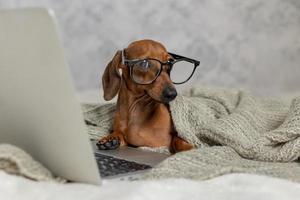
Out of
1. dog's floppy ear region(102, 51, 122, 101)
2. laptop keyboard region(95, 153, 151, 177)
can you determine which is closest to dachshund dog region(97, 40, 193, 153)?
dog's floppy ear region(102, 51, 122, 101)

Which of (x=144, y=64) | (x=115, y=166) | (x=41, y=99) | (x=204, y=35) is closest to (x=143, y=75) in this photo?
(x=144, y=64)

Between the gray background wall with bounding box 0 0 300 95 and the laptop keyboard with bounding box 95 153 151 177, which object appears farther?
the gray background wall with bounding box 0 0 300 95

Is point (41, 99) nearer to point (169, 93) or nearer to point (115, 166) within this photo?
point (115, 166)

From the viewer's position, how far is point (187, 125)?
1.35 metres

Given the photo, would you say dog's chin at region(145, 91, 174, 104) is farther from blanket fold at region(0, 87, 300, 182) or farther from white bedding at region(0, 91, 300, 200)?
white bedding at region(0, 91, 300, 200)

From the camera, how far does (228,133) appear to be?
1.24 meters

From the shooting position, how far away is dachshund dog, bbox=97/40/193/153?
1.32 meters

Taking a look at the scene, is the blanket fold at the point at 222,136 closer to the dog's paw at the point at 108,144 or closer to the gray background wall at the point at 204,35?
the dog's paw at the point at 108,144

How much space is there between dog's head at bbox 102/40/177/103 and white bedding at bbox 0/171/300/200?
0.39m

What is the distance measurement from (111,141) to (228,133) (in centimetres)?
24

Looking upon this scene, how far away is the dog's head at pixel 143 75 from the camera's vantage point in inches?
50.9

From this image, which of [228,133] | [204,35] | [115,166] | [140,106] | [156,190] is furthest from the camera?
[204,35]

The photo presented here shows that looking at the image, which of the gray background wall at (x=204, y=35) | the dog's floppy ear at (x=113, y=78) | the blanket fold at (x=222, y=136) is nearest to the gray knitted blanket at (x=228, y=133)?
the blanket fold at (x=222, y=136)

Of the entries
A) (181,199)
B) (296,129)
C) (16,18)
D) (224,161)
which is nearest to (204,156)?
(224,161)
